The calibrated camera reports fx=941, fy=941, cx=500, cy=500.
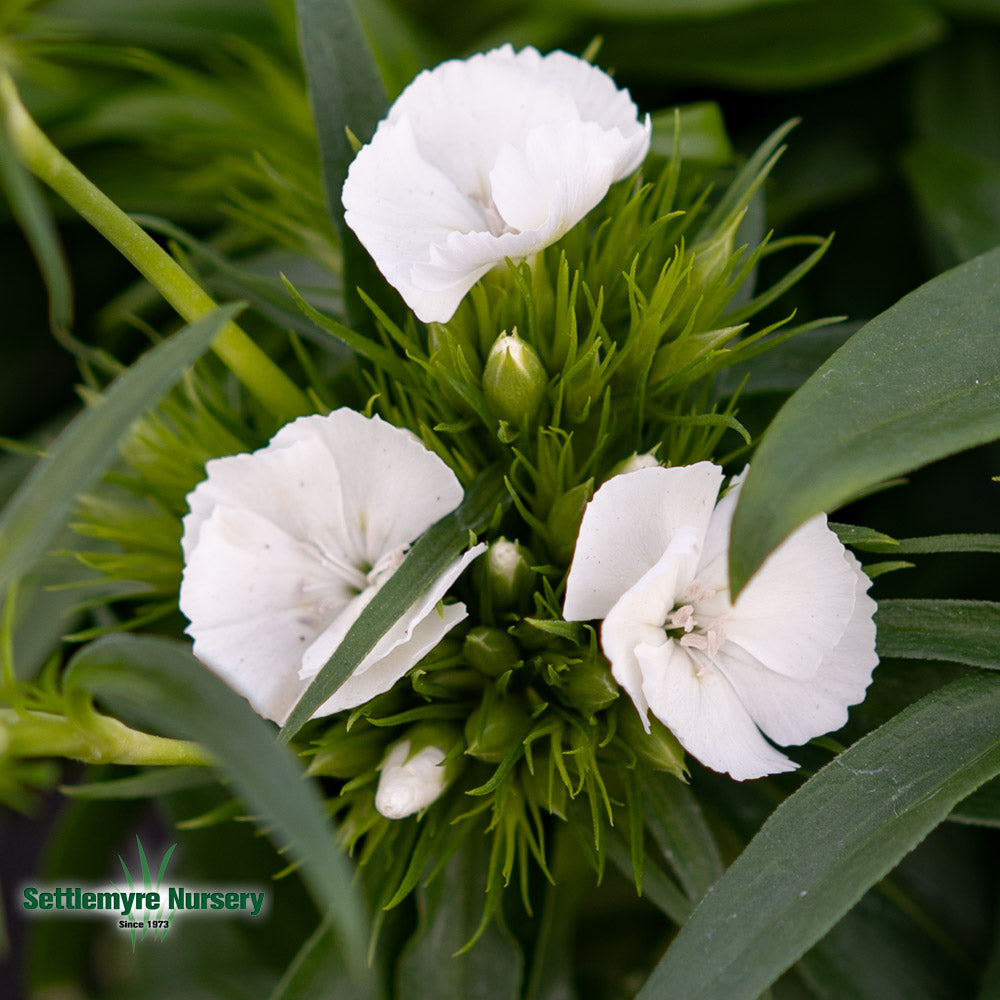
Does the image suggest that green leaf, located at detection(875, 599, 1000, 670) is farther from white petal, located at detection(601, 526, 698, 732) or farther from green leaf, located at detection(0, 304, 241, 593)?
green leaf, located at detection(0, 304, 241, 593)

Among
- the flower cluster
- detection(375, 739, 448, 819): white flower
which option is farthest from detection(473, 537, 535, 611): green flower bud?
detection(375, 739, 448, 819): white flower

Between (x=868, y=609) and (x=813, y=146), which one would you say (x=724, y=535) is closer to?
(x=868, y=609)

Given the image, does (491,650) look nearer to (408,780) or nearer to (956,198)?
(408,780)

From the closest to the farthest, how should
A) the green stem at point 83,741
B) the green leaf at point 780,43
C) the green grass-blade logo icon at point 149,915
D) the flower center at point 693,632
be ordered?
the green stem at point 83,741
the flower center at point 693,632
the green grass-blade logo icon at point 149,915
the green leaf at point 780,43

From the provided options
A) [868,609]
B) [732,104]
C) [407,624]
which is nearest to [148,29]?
[732,104]

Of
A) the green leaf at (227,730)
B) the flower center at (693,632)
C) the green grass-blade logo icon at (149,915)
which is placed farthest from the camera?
the green grass-blade logo icon at (149,915)

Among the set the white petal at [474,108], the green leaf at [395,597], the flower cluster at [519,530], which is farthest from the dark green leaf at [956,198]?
the green leaf at [395,597]

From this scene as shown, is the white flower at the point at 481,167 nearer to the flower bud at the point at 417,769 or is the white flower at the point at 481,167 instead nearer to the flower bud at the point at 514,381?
the flower bud at the point at 514,381
